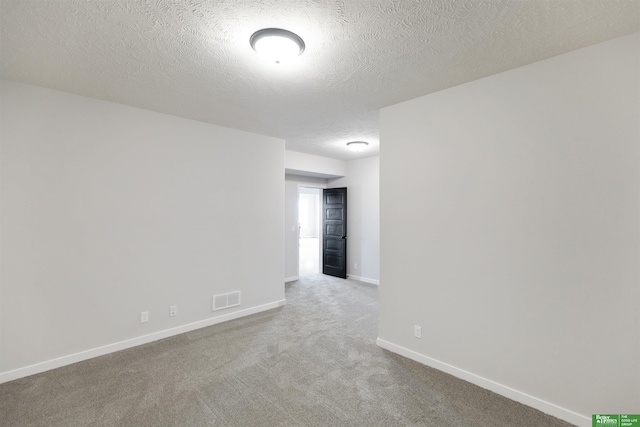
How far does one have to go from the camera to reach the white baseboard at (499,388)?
6.81 ft

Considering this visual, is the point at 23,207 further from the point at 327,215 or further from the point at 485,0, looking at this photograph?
the point at 327,215

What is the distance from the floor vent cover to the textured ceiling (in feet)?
8.47

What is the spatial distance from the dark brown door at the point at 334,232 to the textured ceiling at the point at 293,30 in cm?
389

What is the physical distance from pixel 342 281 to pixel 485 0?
5.59 m

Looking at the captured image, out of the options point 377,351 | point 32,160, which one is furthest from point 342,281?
point 32,160

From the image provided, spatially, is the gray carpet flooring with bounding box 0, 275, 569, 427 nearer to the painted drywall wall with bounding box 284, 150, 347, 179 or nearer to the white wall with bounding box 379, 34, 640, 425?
the white wall with bounding box 379, 34, 640, 425

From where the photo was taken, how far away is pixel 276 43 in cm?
193

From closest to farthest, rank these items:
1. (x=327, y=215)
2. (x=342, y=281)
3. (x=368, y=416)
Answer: (x=368, y=416) < (x=342, y=281) < (x=327, y=215)

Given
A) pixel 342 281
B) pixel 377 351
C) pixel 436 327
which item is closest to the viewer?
pixel 436 327

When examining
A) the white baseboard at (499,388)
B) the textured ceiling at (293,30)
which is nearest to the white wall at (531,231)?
the white baseboard at (499,388)

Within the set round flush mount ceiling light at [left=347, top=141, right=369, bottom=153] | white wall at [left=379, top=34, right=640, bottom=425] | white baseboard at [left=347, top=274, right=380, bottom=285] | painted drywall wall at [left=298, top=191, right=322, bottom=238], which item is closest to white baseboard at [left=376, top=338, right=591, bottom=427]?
white wall at [left=379, top=34, right=640, bottom=425]

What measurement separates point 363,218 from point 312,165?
170 centimetres

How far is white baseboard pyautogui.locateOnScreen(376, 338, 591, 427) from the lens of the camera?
2076mm

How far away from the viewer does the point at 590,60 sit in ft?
6.70
